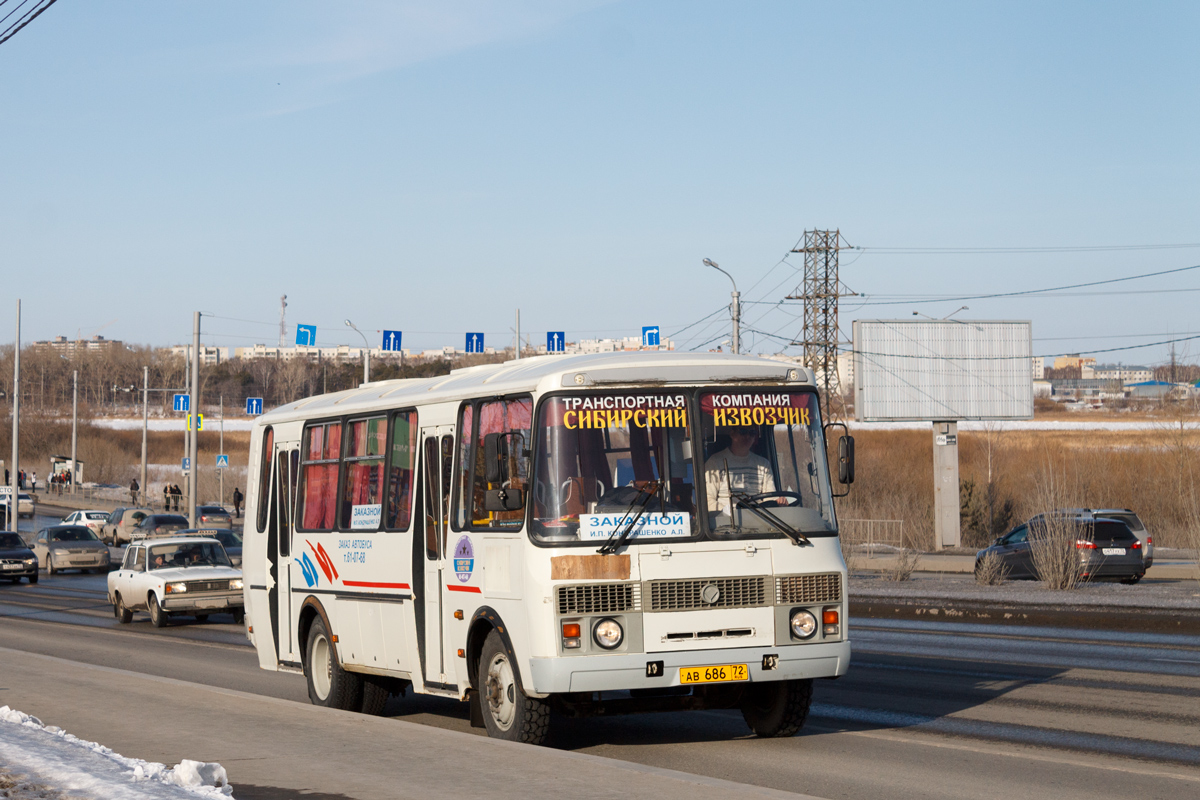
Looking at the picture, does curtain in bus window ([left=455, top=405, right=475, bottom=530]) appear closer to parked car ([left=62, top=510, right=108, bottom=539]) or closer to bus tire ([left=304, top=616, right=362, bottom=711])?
bus tire ([left=304, top=616, right=362, bottom=711])

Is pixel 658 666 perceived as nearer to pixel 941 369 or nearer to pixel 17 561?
pixel 17 561

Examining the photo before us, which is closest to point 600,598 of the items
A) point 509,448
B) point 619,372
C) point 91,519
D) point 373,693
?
point 509,448

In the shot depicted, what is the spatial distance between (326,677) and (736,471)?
537 cm

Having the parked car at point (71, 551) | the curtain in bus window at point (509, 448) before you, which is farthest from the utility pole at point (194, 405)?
the curtain in bus window at point (509, 448)

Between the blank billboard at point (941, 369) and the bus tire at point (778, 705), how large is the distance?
149ft

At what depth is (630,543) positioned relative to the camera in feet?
30.8

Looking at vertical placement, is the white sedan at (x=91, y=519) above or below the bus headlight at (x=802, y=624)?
below

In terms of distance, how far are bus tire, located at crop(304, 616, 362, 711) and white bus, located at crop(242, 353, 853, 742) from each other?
5.59 feet

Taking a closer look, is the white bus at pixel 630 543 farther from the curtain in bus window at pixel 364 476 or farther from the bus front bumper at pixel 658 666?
the curtain in bus window at pixel 364 476

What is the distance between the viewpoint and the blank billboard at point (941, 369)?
5528 cm

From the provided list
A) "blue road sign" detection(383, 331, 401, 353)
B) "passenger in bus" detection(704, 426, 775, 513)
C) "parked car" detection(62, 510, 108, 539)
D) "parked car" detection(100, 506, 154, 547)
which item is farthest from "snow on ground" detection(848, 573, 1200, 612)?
"parked car" detection(62, 510, 108, 539)

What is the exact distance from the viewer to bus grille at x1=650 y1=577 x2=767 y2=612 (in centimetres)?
941

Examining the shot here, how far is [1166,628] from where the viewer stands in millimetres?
19344

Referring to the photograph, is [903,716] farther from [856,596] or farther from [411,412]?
[856,596]
